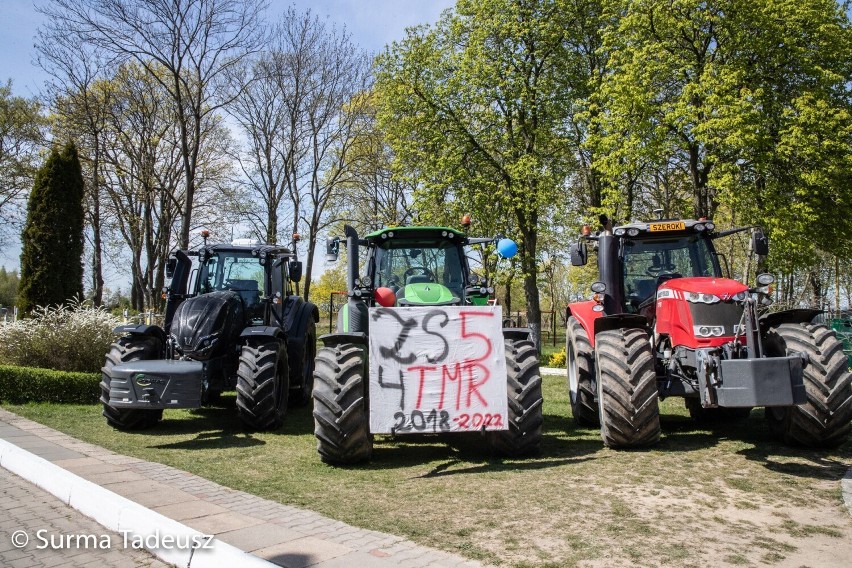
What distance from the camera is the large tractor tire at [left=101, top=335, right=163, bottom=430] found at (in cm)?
832

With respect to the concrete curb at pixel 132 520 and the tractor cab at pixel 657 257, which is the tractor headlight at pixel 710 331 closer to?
the tractor cab at pixel 657 257

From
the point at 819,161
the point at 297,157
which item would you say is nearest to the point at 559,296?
the point at 297,157

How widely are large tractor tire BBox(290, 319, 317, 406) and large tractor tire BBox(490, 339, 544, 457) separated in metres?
4.95

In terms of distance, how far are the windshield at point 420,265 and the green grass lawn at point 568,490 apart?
1.98 meters

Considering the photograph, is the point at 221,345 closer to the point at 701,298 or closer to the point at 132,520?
the point at 132,520

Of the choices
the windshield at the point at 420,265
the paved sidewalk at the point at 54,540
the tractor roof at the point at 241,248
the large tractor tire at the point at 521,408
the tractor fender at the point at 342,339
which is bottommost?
the paved sidewalk at the point at 54,540

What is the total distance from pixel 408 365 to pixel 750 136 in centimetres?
1334

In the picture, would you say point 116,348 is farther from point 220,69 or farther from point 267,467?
point 220,69

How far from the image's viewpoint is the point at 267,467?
663 centimetres

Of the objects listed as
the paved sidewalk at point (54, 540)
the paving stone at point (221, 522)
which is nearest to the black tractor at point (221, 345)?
the paved sidewalk at point (54, 540)

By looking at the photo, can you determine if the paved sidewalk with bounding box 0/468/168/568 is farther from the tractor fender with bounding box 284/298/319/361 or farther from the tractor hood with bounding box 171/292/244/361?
the tractor fender with bounding box 284/298/319/361

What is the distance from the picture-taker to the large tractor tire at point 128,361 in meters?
8.32

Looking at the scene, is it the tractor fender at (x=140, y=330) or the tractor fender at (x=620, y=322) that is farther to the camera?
the tractor fender at (x=140, y=330)

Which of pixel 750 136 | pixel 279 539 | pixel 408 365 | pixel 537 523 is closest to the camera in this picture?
pixel 279 539
